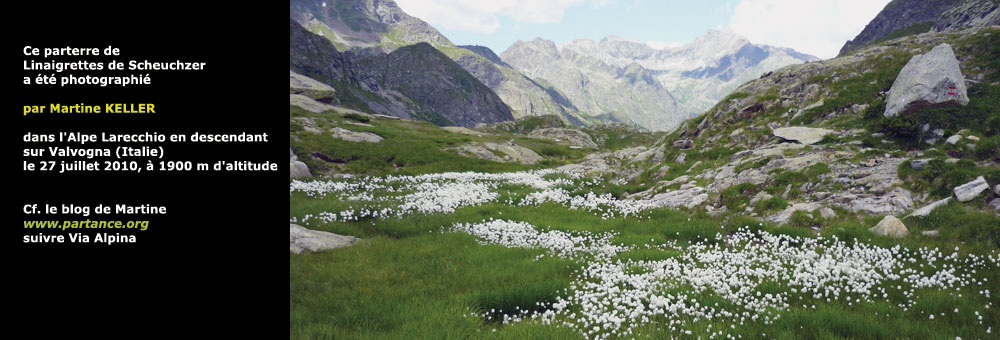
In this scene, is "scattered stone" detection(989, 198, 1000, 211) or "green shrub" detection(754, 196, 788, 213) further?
"green shrub" detection(754, 196, 788, 213)

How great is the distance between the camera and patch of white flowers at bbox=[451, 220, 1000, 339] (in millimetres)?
5801

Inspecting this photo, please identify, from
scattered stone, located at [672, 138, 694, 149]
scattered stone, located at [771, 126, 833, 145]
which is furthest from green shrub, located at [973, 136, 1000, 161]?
scattered stone, located at [672, 138, 694, 149]

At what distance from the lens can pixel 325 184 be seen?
19.3 meters

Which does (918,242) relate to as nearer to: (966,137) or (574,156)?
(966,137)

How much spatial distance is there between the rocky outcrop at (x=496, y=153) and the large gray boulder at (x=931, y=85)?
3220 centimetres

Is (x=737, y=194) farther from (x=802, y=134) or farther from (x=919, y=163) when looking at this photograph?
(x=802, y=134)

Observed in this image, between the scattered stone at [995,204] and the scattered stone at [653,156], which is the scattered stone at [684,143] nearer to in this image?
the scattered stone at [653,156]

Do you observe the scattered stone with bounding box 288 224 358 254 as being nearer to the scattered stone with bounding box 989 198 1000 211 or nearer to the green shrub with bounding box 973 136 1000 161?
the scattered stone with bounding box 989 198 1000 211

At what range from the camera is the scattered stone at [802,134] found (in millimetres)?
17000


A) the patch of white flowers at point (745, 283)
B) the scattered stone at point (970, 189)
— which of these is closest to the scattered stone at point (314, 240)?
the patch of white flowers at point (745, 283)

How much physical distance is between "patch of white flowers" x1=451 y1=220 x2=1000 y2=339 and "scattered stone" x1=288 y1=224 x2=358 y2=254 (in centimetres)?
536

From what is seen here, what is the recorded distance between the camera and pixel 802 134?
17875 millimetres

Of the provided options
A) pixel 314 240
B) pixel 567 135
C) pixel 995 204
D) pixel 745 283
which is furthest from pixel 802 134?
pixel 567 135
